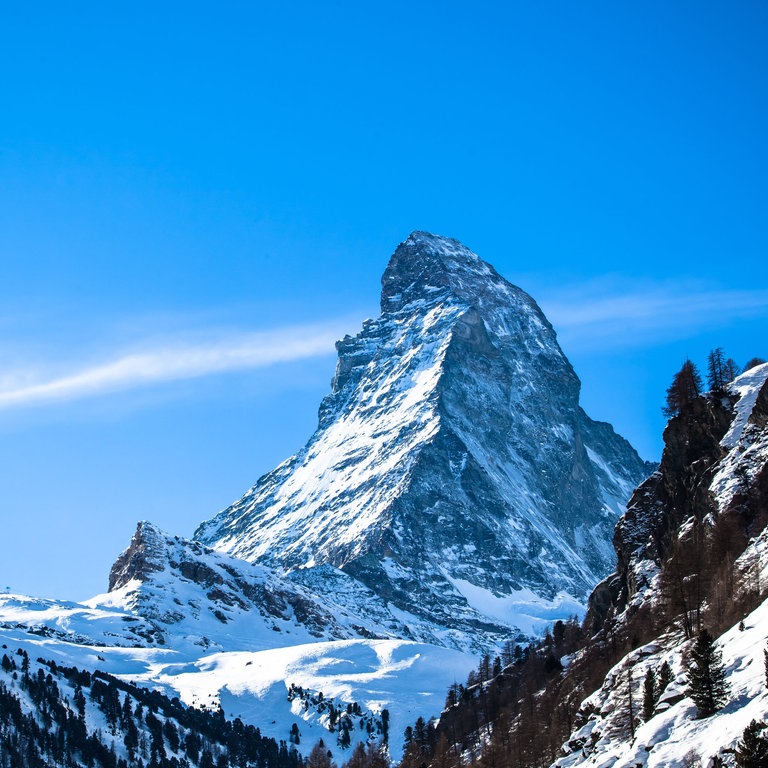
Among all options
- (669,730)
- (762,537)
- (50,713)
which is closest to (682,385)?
(762,537)

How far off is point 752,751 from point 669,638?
37.4m

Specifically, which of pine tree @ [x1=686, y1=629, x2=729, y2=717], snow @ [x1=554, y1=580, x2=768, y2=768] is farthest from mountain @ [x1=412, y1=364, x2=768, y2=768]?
pine tree @ [x1=686, y1=629, x2=729, y2=717]

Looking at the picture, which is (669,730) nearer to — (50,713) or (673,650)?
(673,650)

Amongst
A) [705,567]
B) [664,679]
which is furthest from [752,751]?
[705,567]

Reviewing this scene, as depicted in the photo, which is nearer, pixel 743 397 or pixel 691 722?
pixel 691 722

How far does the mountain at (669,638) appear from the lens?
57.7 meters

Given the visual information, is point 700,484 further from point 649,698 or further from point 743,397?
point 649,698

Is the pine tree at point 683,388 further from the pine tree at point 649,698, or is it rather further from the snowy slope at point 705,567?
the pine tree at point 649,698

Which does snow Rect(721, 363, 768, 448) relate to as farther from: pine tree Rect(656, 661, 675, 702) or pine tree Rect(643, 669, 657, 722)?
pine tree Rect(643, 669, 657, 722)

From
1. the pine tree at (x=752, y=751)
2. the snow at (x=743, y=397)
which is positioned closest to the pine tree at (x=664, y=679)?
the pine tree at (x=752, y=751)

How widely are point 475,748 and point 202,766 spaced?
85.2m

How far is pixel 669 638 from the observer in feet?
274

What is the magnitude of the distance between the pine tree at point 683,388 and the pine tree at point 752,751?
241ft

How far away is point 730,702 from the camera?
2184 inches
